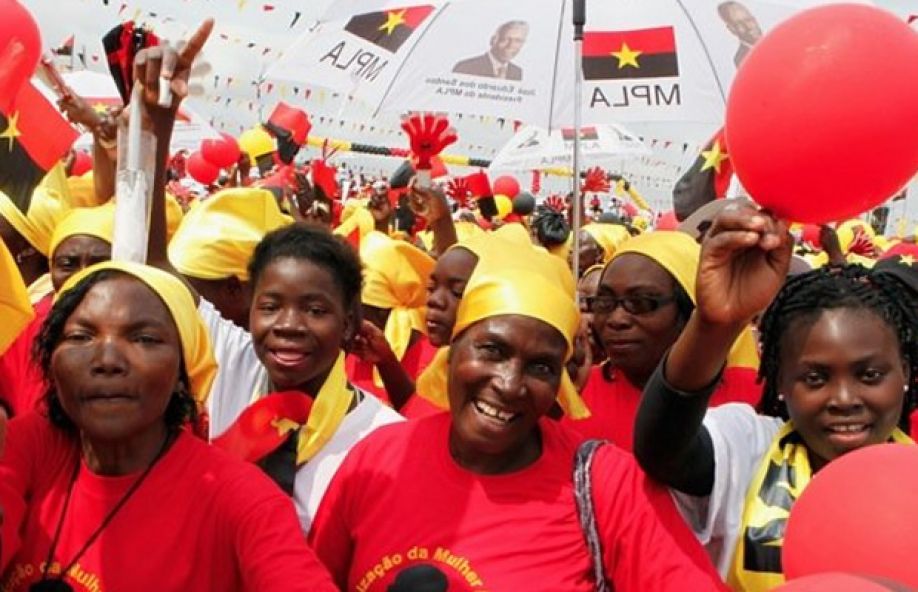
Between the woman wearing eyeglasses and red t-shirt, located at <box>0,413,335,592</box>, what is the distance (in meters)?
1.38

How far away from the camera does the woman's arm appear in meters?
2.02

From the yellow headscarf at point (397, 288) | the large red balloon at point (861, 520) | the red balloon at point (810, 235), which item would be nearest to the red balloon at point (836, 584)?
the large red balloon at point (861, 520)

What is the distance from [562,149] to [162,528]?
1040 cm

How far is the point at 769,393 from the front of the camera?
254 cm

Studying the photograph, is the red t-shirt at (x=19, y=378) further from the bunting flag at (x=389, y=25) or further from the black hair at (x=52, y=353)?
the bunting flag at (x=389, y=25)

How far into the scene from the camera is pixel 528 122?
5539mm

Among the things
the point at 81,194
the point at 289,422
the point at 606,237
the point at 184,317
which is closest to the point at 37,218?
the point at 81,194

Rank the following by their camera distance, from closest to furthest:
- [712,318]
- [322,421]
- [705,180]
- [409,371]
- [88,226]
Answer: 1. [712,318]
2. [322,421]
3. [88,226]
4. [409,371]
5. [705,180]

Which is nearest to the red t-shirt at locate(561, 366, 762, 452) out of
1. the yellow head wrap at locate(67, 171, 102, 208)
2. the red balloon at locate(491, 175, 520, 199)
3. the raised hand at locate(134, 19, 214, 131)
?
the raised hand at locate(134, 19, 214, 131)

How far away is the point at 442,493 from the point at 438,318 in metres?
1.79

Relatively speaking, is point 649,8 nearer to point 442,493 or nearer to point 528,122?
point 528,122

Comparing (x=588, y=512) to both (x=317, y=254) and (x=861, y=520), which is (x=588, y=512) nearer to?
(x=861, y=520)

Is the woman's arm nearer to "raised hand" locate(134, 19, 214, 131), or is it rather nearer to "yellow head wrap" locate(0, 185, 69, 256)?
"raised hand" locate(134, 19, 214, 131)

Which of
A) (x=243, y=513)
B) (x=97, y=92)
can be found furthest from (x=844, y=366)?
(x=97, y=92)
